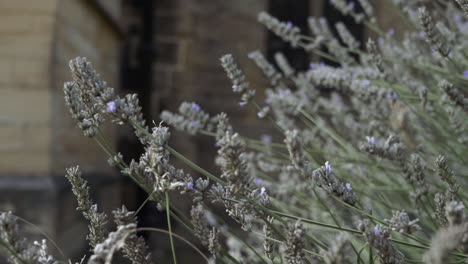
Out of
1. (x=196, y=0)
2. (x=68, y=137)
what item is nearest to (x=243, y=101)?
(x=68, y=137)

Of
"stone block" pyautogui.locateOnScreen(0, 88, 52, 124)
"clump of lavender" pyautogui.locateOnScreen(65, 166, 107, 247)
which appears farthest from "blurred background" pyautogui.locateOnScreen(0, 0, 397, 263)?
"clump of lavender" pyautogui.locateOnScreen(65, 166, 107, 247)

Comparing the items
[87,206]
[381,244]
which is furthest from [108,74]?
[381,244]

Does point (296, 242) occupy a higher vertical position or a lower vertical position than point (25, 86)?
higher

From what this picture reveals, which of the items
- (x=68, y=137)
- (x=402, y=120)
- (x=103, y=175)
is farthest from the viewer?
(x=103, y=175)

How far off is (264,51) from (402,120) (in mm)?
5488

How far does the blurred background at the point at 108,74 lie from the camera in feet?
11.5

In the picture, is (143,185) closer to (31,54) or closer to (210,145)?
(31,54)

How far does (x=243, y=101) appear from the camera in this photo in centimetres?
144

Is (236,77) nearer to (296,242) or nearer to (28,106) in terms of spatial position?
(296,242)

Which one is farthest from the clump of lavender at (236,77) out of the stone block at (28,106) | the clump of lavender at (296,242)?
the stone block at (28,106)

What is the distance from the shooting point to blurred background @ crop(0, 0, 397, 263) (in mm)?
3512

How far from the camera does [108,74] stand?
5254 millimetres

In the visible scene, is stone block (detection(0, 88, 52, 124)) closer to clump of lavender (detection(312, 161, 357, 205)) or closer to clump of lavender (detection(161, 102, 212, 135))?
clump of lavender (detection(161, 102, 212, 135))

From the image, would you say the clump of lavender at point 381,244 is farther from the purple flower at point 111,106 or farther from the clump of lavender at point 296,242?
the purple flower at point 111,106
